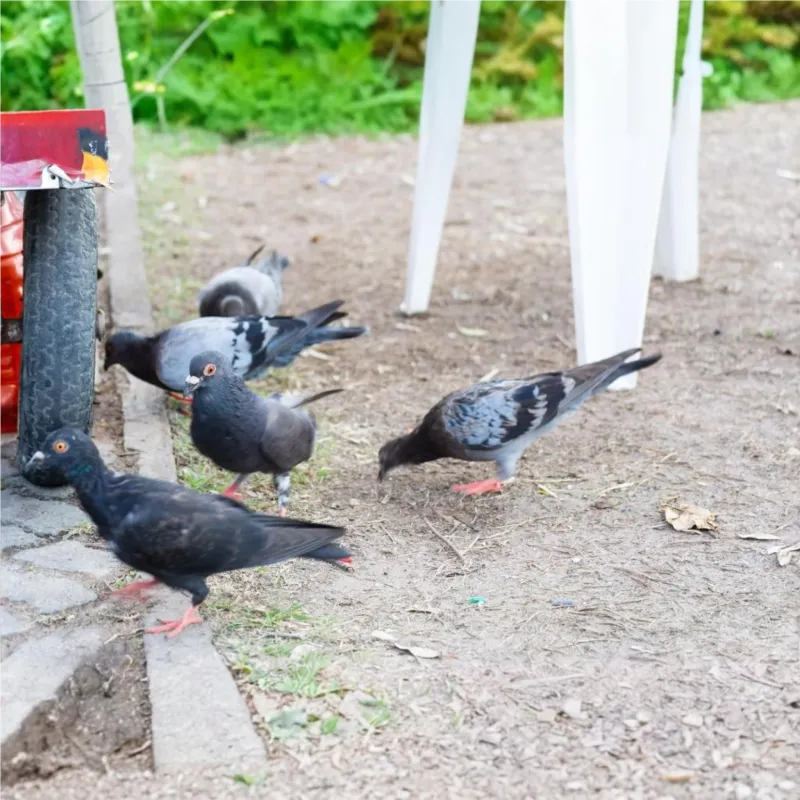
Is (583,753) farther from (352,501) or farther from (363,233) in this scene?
(363,233)

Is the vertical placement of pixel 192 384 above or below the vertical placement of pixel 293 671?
above

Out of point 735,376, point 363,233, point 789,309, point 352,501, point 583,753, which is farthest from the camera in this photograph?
point 363,233

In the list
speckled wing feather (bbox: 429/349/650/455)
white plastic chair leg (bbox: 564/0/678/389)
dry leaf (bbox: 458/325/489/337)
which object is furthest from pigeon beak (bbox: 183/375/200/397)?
dry leaf (bbox: 458/325/489/337)

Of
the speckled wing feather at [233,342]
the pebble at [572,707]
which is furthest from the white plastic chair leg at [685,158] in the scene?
the pebble at [572,707]

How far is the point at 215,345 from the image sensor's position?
495 centimetres

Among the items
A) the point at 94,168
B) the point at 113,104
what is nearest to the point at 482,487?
the point at 94,168

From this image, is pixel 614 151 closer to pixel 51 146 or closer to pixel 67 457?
pixel 51 146

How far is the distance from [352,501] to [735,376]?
2105 millimetres

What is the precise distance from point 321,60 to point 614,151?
22.4 feet

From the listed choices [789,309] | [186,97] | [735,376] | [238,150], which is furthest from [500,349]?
[186,97]

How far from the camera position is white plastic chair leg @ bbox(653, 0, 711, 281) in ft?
21.2

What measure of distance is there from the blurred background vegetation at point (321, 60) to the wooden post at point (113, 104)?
3261 mm

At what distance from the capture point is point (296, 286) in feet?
22.6

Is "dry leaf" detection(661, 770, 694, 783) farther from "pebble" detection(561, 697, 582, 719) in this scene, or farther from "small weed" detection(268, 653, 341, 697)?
"small weed" detection(268, 653, 341, 697)
